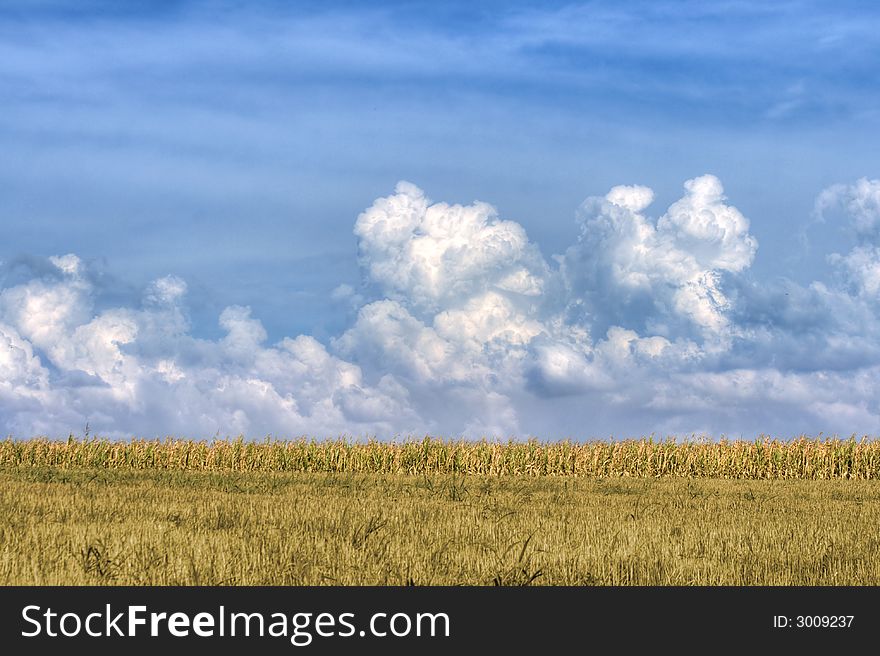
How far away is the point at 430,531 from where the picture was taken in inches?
686

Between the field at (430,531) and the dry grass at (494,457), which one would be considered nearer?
the field at (430,531)

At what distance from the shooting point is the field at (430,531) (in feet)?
43.9

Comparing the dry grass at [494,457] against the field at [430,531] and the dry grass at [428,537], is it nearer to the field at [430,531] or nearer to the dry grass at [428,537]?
the field at [430,531]

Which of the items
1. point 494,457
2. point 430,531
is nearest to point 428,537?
point 430,531

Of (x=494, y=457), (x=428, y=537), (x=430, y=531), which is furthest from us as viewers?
(x=494, y=457)

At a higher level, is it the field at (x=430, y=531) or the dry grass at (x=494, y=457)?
the dry grass at (x=494, y=457)

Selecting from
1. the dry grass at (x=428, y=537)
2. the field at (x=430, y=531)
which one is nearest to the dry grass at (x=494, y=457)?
the field at (x=430, y=531)

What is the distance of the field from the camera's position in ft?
43.9

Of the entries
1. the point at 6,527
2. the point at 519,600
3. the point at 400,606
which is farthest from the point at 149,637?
the point at 6,527

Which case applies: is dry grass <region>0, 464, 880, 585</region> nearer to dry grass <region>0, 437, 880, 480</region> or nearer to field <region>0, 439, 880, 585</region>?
field <region>0, 439, 880, 585</region>

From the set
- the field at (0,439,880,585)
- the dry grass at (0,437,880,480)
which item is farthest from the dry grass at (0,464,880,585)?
the dry grass at (0,437,880,480)

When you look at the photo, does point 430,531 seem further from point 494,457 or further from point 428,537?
point 494,457

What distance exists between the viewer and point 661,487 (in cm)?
3403

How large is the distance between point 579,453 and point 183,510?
30.8 meters
